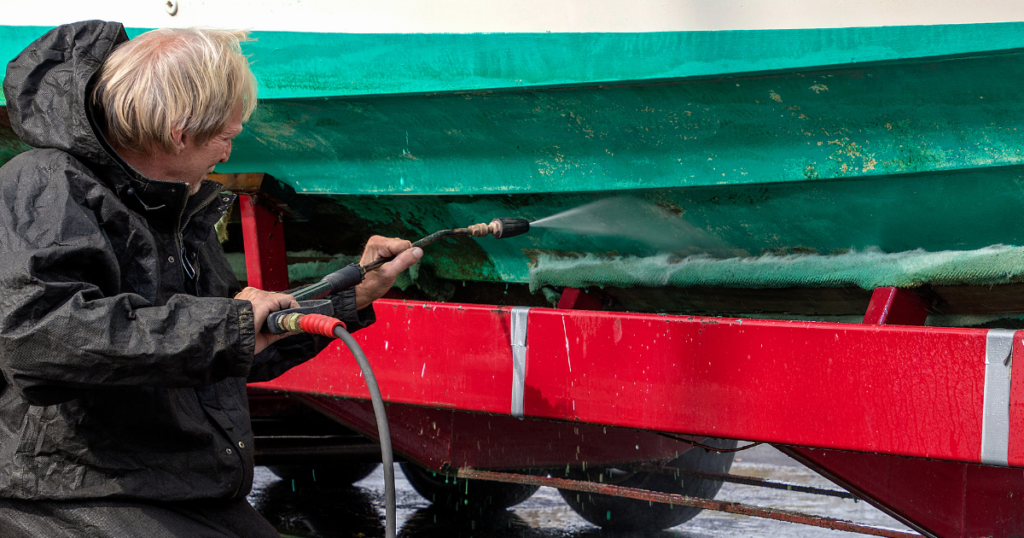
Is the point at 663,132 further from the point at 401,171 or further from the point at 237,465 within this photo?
the point at 237,465

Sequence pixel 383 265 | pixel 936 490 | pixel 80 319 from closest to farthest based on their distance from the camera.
→ pixel 80 319
pixel 383 265
pixel 936 490

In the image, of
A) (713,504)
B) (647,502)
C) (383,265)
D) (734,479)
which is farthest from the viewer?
(647,502)

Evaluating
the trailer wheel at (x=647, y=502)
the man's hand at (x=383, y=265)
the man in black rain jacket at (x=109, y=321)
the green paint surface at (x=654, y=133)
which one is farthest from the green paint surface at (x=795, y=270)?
the man in black rain jacket at (x=109, y=321)

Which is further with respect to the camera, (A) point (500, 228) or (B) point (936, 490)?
(A) point (500, 228)

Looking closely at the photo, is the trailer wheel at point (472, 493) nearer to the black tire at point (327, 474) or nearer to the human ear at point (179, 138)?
the black tire at point (327, 474)

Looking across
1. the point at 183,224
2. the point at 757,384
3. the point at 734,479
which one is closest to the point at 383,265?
the point at 183,224

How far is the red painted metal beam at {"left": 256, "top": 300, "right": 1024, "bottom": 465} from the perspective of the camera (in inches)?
57.1

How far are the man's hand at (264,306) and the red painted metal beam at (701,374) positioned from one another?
2.70 ft

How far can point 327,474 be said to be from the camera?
13.7 feet

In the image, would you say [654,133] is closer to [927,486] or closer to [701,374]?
[701,374]

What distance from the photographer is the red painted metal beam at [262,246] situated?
92.0 inches

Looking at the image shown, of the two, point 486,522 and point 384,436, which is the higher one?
point 384,436

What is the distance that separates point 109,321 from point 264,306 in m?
0.19

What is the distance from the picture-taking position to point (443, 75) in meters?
2.00
